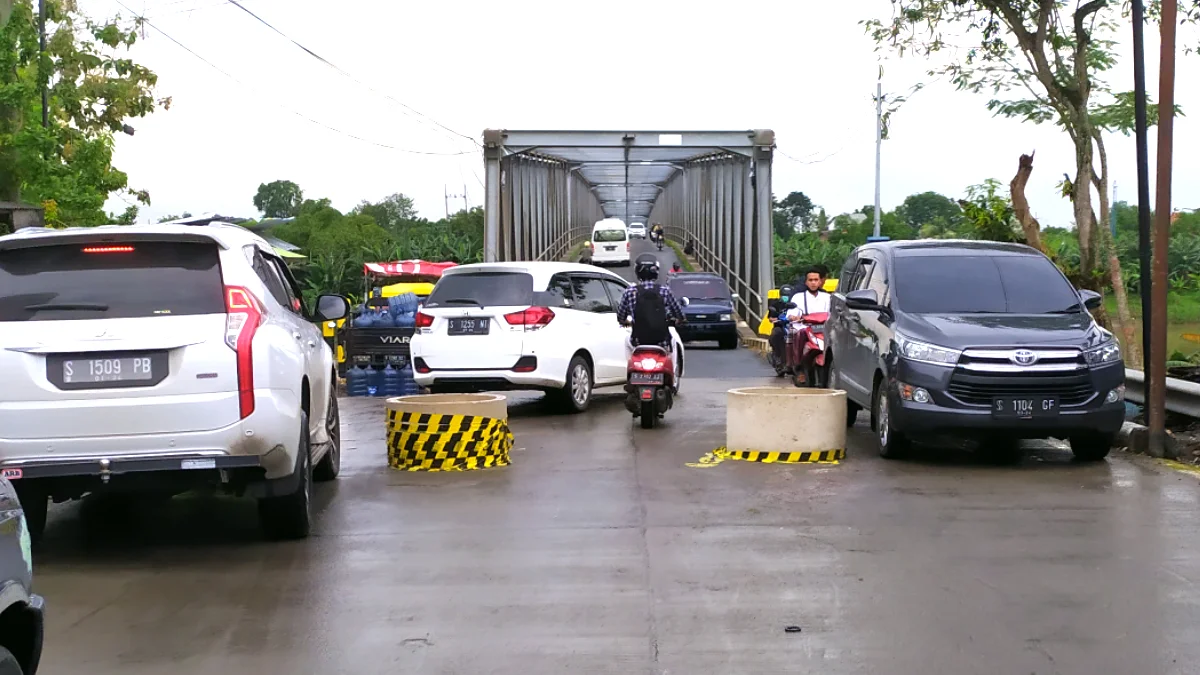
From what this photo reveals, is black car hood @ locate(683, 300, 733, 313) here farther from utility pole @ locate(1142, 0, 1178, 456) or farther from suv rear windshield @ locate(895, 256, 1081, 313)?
utility pole @ locate(1142, 0, 1178, 456)

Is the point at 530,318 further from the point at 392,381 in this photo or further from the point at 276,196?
the point at 276,196

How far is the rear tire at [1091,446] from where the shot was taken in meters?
10.8

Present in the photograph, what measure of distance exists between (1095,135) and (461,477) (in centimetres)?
1010

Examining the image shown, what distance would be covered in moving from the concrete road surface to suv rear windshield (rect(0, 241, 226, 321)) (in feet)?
4.58

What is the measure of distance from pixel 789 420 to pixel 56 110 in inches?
868

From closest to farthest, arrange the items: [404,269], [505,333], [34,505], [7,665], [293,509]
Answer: [7,665] < [293,509] < [34,505] < [505,333] < [404,269]

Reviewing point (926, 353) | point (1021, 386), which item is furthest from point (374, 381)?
point (1021, 386)

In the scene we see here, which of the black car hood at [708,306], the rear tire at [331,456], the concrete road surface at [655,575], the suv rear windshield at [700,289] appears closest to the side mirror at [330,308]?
the rear tire at [331,456]

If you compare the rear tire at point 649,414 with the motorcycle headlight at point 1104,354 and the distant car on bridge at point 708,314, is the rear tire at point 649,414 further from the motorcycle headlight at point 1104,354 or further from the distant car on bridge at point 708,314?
the distant car on bridge at point 708,314

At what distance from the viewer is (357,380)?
1900 centimetres

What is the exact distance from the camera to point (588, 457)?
11555mm

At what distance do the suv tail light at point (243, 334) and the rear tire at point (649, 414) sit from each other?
20.9ft

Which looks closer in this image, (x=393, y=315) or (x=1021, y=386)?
(x=1021, y=386)

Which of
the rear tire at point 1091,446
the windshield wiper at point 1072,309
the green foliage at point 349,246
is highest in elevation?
the green foliage at point 349,246
